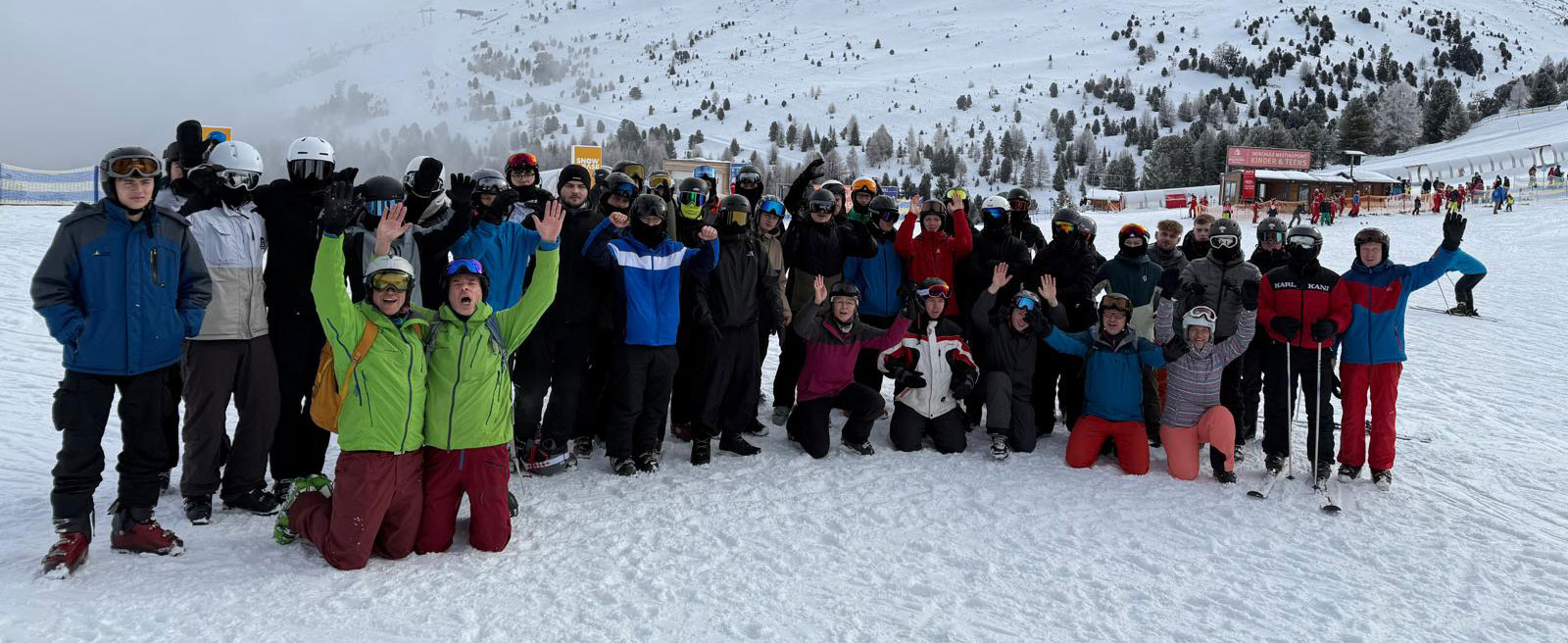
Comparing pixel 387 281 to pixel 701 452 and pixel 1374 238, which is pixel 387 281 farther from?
pixel 1374 238

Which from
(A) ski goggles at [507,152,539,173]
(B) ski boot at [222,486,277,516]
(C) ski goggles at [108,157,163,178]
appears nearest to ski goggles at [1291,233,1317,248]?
(A) ski goggles at [507,152,539,173]

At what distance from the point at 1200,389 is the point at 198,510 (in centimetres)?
570

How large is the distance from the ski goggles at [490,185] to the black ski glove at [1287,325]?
4852 mm

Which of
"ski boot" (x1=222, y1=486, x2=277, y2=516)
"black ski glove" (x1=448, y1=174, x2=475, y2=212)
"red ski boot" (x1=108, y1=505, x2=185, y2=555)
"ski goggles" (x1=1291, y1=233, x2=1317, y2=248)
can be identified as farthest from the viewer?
"ski goggles" (x1=1291, y1=233, x2=1317, y2=248)

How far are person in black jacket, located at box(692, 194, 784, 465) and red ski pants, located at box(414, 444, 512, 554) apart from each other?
5.52 feet

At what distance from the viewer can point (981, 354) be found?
20.5 feet

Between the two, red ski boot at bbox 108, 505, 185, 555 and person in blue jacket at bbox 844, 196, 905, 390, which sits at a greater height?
person in blue jacket at bbox 844, 196, 905, 390

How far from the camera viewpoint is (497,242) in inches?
192

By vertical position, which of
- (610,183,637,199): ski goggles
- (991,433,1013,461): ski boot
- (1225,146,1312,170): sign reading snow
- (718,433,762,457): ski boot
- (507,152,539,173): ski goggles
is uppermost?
(1225,146,1312,170): sign reading snow

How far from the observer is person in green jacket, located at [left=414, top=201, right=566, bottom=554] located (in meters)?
3.82

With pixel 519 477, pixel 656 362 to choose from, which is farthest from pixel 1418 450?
pixel 519 477

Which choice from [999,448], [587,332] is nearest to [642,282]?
[587,332]

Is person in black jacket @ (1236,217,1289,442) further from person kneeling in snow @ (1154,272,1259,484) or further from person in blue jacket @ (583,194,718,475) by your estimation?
person in blue jacket @ (583,194,718,475)

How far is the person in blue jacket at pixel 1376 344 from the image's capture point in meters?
5.14
